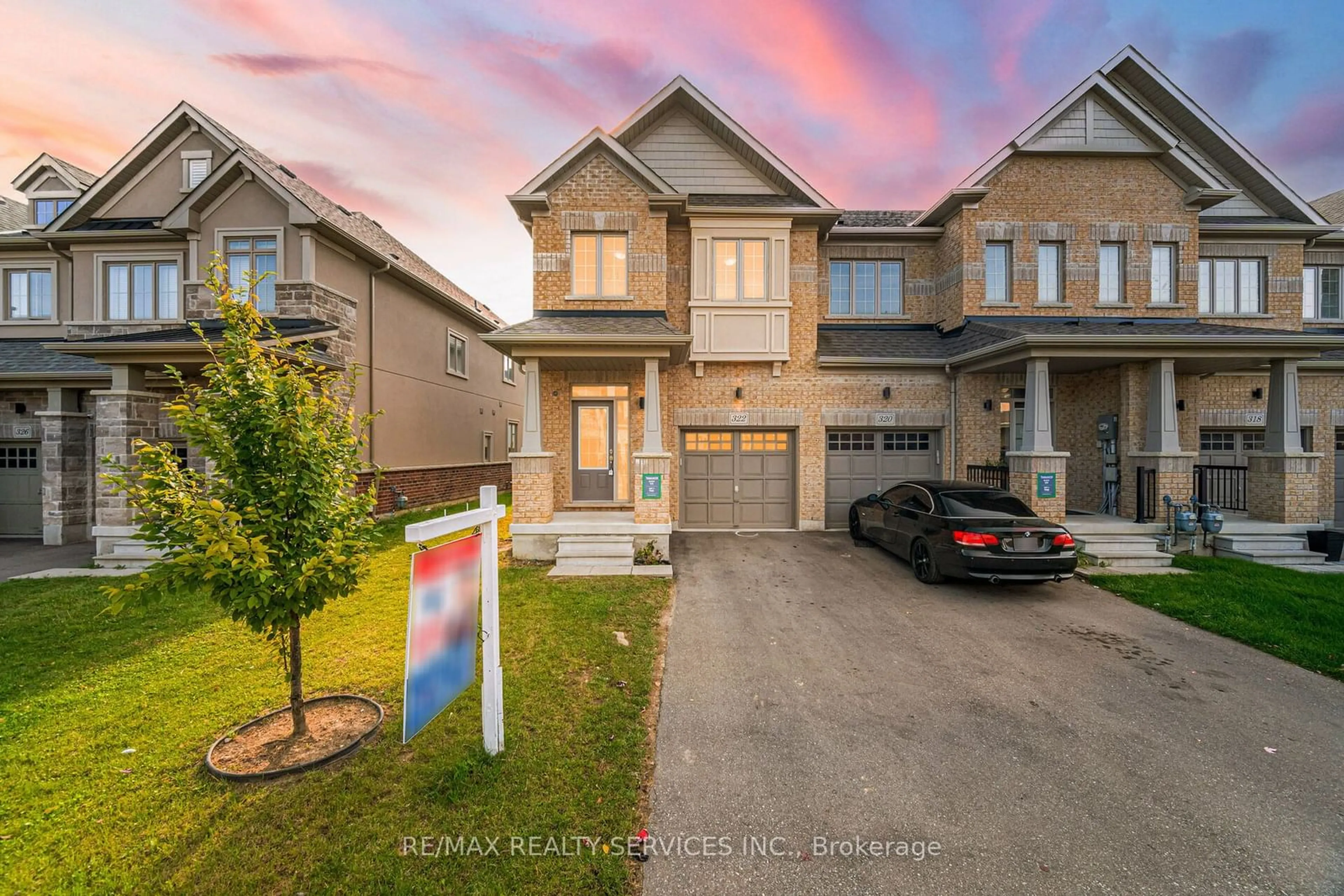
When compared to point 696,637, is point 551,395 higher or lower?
higher

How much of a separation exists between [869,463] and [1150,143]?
10690 mm

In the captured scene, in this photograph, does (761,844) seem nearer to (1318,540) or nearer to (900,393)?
(900,393)

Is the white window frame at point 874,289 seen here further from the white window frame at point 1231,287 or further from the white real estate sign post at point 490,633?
the white real estate sign post at point 490,633

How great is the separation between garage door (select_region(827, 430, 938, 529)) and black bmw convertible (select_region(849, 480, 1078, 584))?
325 centimetres

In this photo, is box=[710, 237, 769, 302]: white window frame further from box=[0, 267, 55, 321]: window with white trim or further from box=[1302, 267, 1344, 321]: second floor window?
box=[0, 267, 55, 321]: window with white trim

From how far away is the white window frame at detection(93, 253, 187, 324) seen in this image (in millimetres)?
12664

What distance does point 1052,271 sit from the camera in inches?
498

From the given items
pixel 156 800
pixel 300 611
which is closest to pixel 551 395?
pixel 300 611

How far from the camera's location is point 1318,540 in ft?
31.2

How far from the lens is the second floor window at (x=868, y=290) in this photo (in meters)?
13.5

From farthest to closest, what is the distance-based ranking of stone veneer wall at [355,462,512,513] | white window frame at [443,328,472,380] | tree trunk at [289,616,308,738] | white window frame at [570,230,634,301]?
white window frame at [443,328,472,380]
stone veneer wall at [355,462,512,513]
white window frame at [570,230,634,301]
tree trunk at [289,616,308,738]

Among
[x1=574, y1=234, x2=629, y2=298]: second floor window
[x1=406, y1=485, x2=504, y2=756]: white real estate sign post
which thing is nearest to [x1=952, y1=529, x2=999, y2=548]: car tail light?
[x1=406, y1=485, x2=504, y2=756]: white real estate sign post

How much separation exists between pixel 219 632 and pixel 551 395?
6995 mm

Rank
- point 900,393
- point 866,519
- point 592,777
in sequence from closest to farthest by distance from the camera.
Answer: point 592,777, point 866,519, point 900,393
